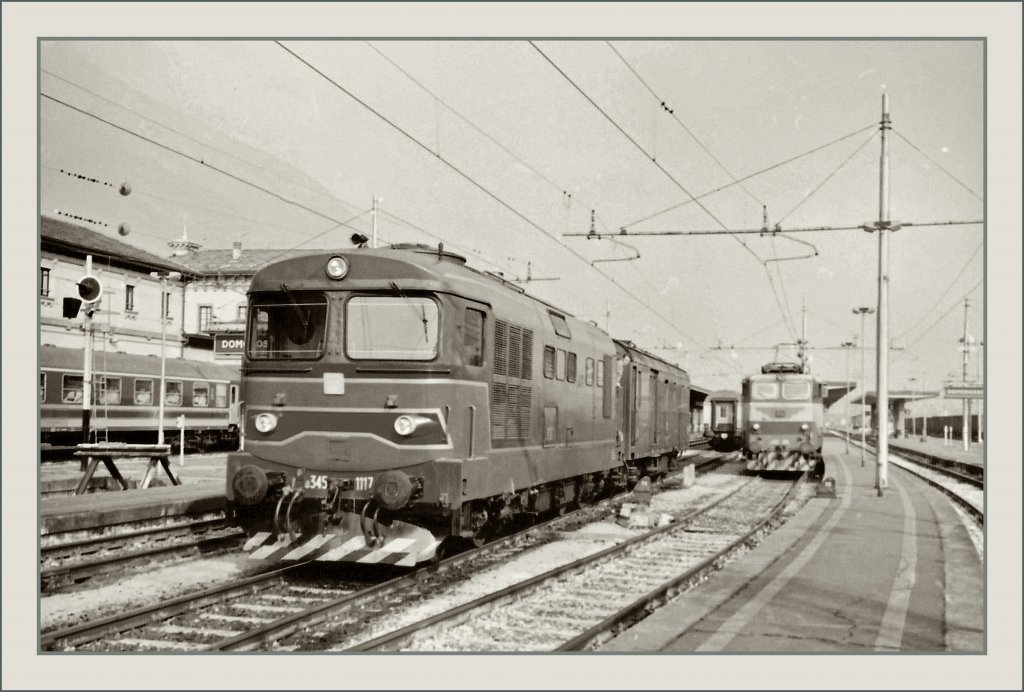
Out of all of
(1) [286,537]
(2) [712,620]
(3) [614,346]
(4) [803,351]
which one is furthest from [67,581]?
(4) [803,351]

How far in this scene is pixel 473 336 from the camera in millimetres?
10898

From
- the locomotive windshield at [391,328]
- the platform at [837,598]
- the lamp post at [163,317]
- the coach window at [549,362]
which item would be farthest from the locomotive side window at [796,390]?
the locomotive windshield at [391,328]

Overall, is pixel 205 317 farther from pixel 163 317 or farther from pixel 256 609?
pixel 256 609

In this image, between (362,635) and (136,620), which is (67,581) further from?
(362,635)

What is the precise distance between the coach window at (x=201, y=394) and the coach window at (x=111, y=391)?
14.4 ft

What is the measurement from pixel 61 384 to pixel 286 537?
2023cm

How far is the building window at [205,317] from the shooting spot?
4216 centimetres

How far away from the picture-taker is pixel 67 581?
417 inches

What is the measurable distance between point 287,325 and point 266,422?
3.64 ft

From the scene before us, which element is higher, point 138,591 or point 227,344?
point 227,344

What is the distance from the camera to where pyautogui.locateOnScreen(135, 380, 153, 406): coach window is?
3196 cm

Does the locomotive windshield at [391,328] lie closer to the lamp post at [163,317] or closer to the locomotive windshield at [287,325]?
the locomotive windshield at [287,325]

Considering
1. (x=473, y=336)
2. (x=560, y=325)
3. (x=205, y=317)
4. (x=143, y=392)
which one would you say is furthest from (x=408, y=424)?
(x=205, y=317)

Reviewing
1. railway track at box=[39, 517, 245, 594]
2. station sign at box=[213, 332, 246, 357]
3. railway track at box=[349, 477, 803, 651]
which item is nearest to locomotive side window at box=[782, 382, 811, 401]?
railway track at box=[349, 477, 803, 651]
